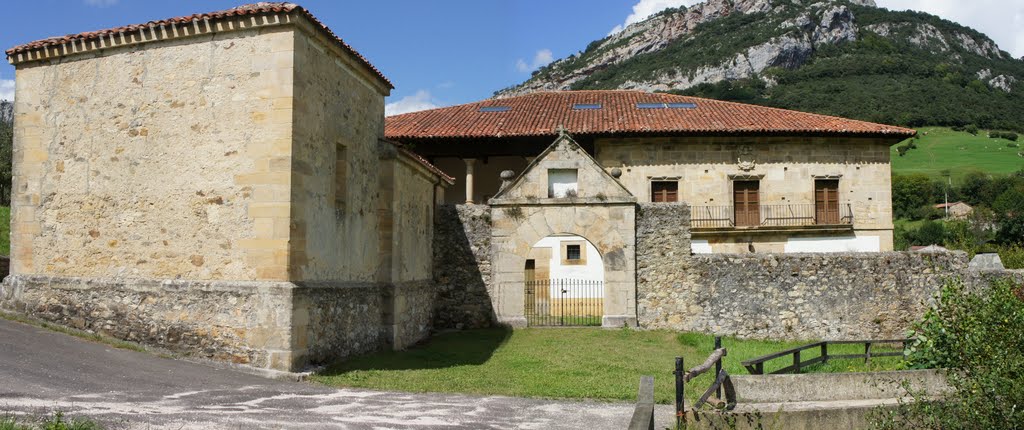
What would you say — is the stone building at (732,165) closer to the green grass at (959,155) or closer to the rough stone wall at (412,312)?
the rough stone wall at (412,312)

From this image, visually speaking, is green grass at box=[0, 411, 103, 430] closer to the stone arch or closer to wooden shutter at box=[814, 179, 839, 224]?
the stone arch

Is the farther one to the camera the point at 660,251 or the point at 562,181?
the point at 562,181

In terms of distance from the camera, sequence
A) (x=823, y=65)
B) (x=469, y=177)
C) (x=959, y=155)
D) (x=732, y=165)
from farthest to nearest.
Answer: (x=823, y=65) < (x=959, y=155) < (x=732, y=165) < (x=469, y=177)

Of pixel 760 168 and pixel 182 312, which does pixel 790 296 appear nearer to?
pixel 760 168

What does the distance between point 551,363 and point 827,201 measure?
58.9 ft

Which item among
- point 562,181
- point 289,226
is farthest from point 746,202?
point 289,226

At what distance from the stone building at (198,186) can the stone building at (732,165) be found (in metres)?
13.8

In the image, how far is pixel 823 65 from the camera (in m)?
72.8

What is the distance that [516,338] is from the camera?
664 inches

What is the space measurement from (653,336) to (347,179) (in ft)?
26.8

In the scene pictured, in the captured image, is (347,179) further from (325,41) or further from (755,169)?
(755,169)

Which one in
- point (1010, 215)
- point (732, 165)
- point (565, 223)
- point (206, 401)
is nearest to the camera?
point (206, 401)

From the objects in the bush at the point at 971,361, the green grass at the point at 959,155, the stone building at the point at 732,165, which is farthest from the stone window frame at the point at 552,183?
the green grass at the point at 959,155

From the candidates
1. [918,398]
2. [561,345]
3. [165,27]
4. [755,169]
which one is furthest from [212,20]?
[755,169]
